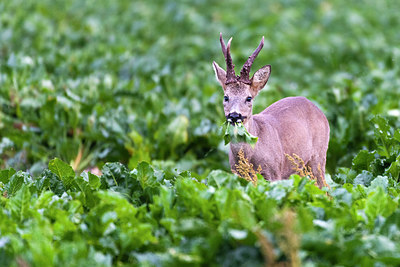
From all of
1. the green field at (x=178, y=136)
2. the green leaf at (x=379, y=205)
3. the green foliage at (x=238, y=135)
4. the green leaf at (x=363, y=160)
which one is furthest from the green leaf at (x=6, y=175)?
the green leaf at (x=363, y=160)

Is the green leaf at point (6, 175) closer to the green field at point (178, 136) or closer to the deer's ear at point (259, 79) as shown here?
the green field at point (178, 136)

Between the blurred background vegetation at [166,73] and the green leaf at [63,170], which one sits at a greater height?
the blurred background vegetation at [166,73]

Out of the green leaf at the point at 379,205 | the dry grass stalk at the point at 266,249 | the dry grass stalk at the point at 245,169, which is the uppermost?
the dry grass stalk at the point at 245,169

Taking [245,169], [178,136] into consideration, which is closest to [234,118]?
[245,169]

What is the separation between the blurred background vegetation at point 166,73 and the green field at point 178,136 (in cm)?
3

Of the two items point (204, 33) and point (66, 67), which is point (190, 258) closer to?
point (66, 67)

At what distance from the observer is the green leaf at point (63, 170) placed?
5273mm

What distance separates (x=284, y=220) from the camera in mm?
3451

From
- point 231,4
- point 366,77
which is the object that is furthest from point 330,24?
point 366,77

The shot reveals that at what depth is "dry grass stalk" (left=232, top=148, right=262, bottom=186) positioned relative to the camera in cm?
509

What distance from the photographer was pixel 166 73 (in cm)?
1073

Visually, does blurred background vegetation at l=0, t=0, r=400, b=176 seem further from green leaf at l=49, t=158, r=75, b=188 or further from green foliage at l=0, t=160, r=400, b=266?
green foliage at l=0, t=160, r=400, b=266

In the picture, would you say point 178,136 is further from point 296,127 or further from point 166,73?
point 166,73

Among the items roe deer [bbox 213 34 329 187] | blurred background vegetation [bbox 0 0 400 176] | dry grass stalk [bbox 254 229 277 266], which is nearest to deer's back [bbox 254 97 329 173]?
roe deer [bbox 213 34 329 187]
